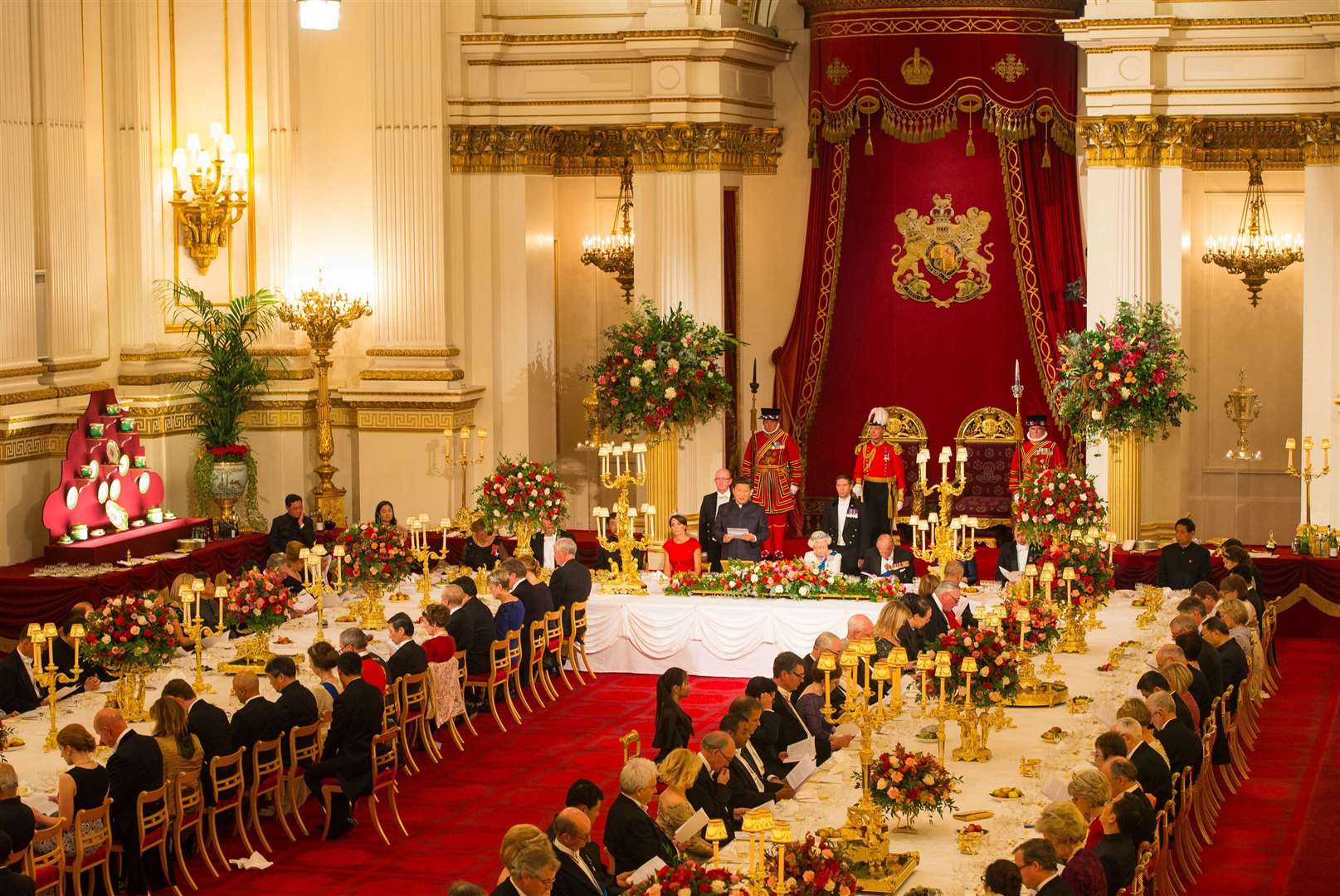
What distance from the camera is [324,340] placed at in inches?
831

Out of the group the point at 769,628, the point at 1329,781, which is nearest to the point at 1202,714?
the point at 1329,781

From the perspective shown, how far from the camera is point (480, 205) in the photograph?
72.4 ft

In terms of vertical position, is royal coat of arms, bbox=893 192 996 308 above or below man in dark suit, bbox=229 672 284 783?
above

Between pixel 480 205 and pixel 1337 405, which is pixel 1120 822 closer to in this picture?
pixel 1337 405

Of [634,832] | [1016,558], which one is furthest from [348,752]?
[1016,558]

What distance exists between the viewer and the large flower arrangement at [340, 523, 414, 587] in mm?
16094

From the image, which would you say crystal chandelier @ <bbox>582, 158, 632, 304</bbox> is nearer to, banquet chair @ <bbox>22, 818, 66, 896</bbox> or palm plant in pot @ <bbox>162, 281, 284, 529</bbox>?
palm plant in pot @ <bbox>162, 281, 284, 529</bbox>

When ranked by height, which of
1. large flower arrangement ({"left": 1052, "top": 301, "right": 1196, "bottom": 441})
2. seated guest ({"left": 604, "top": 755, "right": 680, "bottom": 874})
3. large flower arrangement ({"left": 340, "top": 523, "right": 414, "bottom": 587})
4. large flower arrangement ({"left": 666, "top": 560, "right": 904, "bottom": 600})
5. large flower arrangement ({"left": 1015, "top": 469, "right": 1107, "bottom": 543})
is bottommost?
seated guest ({"left": 604, "top": 755, "right": 680, "bottom": 874})

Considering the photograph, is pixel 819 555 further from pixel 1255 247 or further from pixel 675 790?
pixel 675 790

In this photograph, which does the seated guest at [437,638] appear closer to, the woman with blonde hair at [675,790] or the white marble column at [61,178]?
the woman with blonde hair at [675,790]

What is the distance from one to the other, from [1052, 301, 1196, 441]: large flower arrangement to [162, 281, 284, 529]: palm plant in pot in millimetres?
8421

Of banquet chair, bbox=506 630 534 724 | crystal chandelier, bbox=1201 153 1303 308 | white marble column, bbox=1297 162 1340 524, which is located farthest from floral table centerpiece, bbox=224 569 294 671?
crystal chandelier, bbox=1201 153 1303 308

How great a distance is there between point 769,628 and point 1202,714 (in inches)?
185

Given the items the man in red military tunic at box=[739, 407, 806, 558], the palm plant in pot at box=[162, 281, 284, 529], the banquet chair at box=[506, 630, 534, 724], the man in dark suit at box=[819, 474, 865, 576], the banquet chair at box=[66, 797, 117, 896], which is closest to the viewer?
the banquet chair at box=[66, 797, 117, 896]
